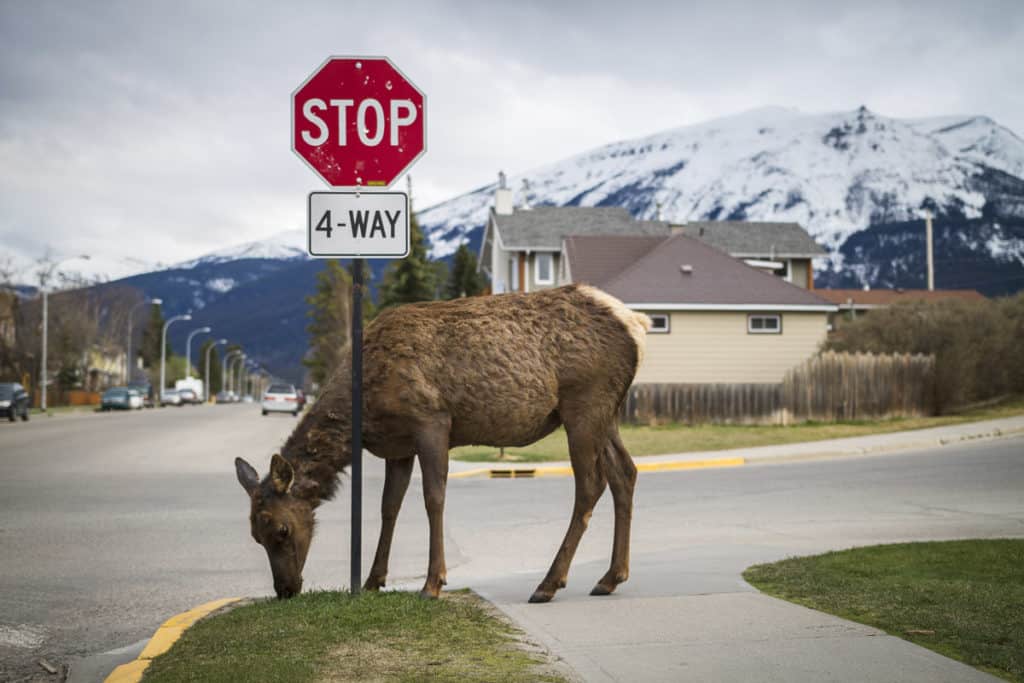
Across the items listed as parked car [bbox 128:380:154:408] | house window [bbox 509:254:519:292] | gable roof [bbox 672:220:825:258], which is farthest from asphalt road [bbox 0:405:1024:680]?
parked car [bbox 128:380:154:408]

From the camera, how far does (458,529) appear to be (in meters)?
11.8

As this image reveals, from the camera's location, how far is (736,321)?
123 feet

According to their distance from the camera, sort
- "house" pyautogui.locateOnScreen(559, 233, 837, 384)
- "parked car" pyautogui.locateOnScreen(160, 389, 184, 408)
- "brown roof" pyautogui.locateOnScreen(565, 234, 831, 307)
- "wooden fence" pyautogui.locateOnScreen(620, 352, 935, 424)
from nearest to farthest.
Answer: "wooden fence" pyautogui.locateOnScreen(620, 352, 935, 424) < "house" pyautogui.locateOnScreen(559, 233, 837, 384) < "brown roof" pyautogui.locateOnScreen(565, 234, 831, 307) < "parked car" pyautogui.locateOnScreen(160, 389, 184, 408)

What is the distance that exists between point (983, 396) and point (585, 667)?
33.1 metres

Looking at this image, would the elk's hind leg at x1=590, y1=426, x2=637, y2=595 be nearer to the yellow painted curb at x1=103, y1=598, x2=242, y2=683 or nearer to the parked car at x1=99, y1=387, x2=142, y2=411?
the yellow painted curb at x1=103, y1=598, x2=242, y2=683

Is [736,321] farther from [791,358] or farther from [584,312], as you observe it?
[584,312]

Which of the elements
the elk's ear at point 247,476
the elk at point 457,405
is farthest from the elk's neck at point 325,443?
the elk's ear at point 247,476

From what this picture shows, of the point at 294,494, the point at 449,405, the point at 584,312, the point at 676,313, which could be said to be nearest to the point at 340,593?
the point at 294,494

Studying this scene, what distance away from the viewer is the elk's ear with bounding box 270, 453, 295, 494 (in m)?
6.11

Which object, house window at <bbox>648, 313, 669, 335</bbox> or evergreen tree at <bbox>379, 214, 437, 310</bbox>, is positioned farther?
evergreen tree at <bbox>379, 214, 437, 310</bbox>

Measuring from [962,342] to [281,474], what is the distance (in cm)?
3083

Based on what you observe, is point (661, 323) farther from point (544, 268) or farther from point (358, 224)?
point (358, 224)

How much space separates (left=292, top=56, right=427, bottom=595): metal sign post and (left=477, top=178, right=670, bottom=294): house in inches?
1659

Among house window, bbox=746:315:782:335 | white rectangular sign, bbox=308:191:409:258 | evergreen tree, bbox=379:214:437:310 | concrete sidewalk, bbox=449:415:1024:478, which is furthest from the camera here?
evergreen tree, bbox=379:214:437:310
